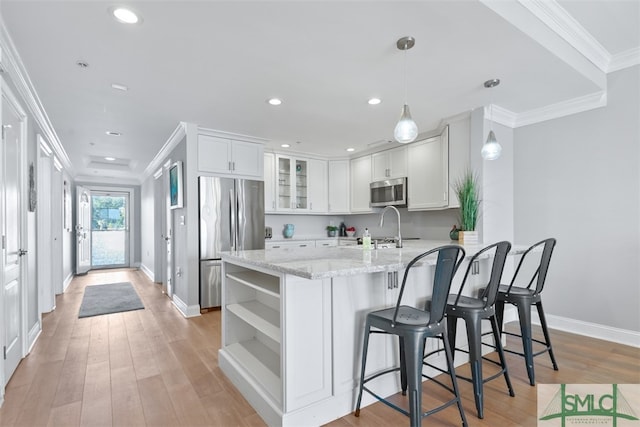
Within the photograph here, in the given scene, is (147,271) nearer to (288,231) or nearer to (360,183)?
(288,231)

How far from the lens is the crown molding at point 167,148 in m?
4.13

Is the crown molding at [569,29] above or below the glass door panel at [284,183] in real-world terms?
above

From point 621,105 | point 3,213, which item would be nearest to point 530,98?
point 621,105

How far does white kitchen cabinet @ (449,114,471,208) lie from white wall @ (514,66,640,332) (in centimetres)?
70

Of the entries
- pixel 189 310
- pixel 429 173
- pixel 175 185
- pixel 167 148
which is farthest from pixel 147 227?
pixel 429 173

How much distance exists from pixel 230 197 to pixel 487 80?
3248mm

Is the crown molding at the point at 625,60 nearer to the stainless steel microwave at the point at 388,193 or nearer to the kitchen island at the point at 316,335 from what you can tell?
the stainless steel microwave at the point at 388,193

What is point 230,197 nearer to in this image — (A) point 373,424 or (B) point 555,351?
(A) point 373,424

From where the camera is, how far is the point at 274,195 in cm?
539

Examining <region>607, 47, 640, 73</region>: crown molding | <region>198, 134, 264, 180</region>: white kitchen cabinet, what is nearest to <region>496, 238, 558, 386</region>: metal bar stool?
<region>607, 47, 640, 73</region>: crown molding

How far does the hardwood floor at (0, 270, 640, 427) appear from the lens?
1.94 metres

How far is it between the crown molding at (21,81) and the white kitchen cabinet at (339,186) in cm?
411

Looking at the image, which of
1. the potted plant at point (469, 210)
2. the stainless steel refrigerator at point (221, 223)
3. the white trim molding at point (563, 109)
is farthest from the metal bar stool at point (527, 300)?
the stainless steel refrigerator at point (221, 223)

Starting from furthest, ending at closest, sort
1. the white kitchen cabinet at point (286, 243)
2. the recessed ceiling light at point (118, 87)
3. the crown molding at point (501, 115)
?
the white kitchen cabinet at point (286, 243) < the crown molding at point (501, 115) < the recessed ceiling light at point (118, 87)
